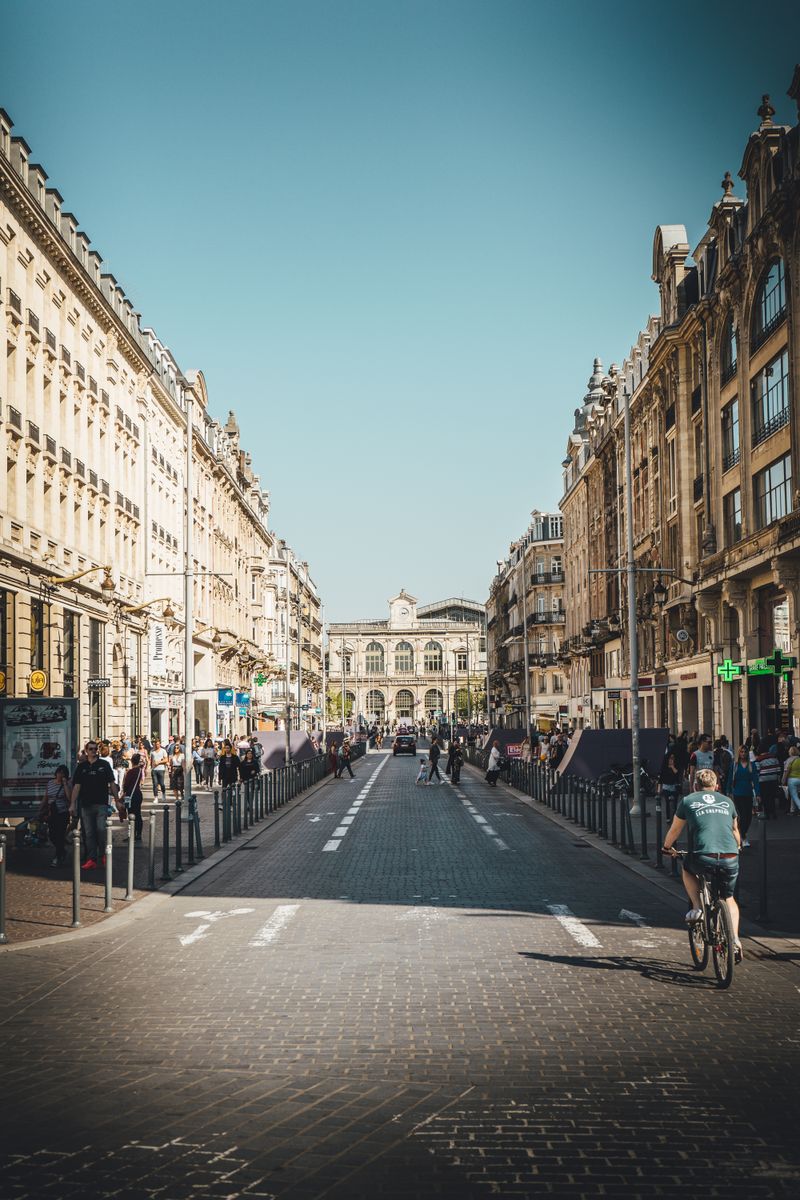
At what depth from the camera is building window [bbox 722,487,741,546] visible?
126 feet

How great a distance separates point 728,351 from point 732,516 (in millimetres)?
5241

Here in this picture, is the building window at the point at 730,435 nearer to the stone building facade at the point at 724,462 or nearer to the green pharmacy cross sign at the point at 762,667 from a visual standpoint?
the stone building facade at the point at 724,462

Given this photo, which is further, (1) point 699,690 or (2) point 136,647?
(2) point 136,647

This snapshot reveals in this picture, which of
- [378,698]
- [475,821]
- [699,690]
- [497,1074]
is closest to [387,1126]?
[497,1074]

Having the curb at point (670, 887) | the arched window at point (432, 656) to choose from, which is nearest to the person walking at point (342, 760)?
the curb at point (670, 887)

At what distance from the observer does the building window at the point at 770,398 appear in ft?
108

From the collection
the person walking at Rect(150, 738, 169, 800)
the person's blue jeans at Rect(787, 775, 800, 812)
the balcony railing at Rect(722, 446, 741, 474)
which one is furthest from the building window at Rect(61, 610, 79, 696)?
the person's blue jeans at Rect(787, 775, 800, 812)

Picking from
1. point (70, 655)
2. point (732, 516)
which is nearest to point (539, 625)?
point (732, 516)

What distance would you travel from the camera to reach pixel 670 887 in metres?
16.1

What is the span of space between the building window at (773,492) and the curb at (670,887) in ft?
33.2

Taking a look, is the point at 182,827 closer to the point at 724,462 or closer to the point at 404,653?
the point at 724,462

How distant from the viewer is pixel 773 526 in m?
32.2

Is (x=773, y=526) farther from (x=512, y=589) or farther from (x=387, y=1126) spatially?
(x=512, y=589)

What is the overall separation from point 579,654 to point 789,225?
4443 centimetres
